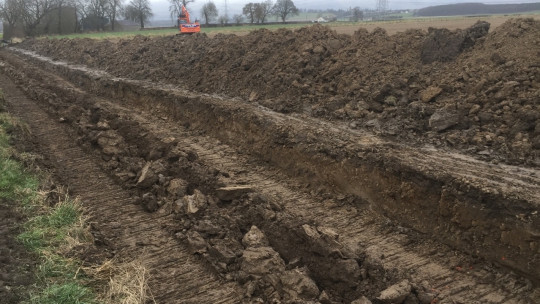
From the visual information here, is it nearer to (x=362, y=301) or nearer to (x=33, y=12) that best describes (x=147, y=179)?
(x=362, y=301)

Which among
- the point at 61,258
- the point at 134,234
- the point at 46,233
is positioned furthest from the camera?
the point at 134,234

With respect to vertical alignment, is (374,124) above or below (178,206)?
above

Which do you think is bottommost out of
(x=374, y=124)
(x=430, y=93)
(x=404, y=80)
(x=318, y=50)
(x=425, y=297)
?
(x=425, y=297)

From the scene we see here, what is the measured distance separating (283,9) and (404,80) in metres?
63.6

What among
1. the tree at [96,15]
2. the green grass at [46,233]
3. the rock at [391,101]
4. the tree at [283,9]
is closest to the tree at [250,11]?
the tree at [283,9]

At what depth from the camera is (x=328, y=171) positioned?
7367 mm

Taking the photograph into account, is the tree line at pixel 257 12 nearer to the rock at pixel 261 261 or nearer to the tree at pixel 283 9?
the tree at pixel 283 9

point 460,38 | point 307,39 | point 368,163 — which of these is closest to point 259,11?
point 307,39

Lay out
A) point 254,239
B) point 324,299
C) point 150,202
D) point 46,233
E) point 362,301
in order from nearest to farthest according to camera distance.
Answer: point 362,301, point 324,299, point 46,233, point 254,239, point 150,202

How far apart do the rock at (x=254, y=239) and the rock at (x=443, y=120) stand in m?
4.56

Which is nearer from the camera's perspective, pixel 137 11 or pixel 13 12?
pixel 13 12

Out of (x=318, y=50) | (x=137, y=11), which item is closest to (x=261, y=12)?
(x=137, y=11)

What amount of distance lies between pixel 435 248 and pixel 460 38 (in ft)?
21.0

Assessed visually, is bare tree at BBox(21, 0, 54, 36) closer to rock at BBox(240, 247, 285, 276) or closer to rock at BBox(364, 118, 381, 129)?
rock at BBox(364, 118, 381, 129)
